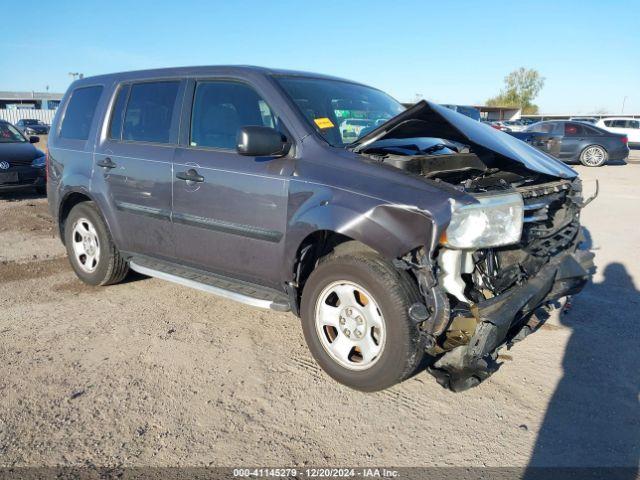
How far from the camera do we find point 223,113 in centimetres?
394

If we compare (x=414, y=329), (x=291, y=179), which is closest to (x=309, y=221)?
(x=291, y=179)

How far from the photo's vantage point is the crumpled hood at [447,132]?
331 centimetres

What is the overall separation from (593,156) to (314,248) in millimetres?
17003

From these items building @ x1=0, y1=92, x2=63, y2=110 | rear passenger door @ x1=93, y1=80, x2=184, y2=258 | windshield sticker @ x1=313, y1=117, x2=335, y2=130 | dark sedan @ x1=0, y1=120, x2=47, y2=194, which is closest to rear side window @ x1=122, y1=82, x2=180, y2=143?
rear passenger door @ x1=93, y1=80, x2=184, y2=258

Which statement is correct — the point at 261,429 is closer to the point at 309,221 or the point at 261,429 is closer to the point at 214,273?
the point at 309,221

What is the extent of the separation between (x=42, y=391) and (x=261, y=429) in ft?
4.61

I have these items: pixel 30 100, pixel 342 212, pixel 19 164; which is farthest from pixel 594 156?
pixel 30 100

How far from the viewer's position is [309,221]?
3248mm

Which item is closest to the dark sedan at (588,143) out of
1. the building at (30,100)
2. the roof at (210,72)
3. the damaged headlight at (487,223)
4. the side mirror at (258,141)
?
the roof at (210,72)

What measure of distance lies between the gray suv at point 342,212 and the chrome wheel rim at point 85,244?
0.77 feet

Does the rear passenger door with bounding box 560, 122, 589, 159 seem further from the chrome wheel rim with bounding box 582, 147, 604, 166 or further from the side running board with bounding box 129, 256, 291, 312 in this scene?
the side running board with bounding box 129, 256, 291, 312

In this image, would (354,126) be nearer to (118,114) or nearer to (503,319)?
(503,319)

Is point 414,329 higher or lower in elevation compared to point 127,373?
higher

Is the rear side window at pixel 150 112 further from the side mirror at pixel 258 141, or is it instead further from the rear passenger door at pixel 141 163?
the side mirror at pixel 258 141
